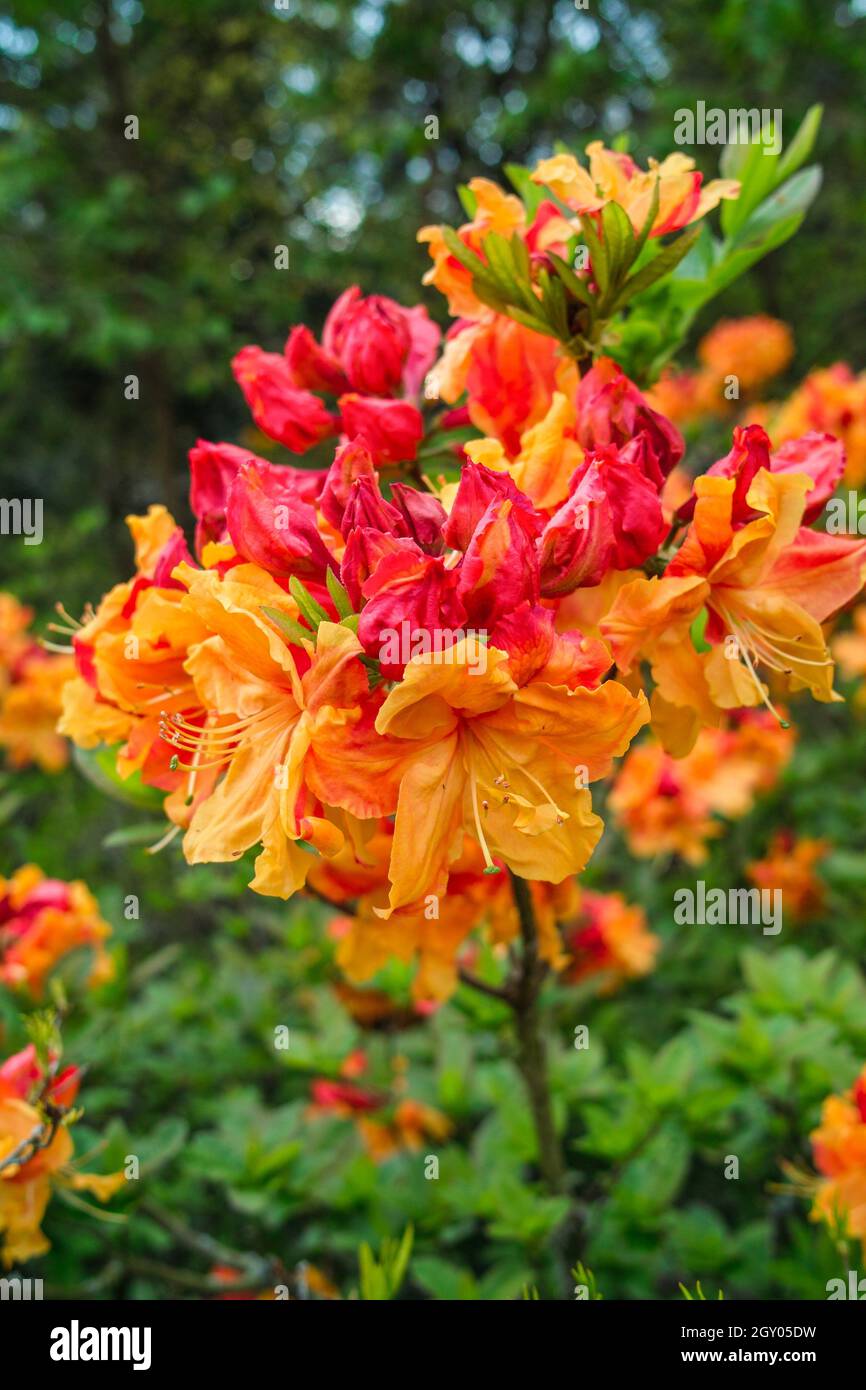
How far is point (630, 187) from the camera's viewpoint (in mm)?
1062

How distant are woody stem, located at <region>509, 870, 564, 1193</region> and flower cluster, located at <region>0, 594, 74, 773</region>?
1674 millimetres

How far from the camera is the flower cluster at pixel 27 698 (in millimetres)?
2770

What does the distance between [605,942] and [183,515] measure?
410cm

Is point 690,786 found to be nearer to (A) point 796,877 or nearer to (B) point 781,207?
(A) point 796,877

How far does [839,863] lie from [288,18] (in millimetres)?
5118

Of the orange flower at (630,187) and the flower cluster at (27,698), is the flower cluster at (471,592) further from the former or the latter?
the flower cluster at (27,698)

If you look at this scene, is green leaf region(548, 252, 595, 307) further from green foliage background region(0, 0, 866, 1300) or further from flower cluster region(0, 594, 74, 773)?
flower cluster region(0, 594, 74, 773)

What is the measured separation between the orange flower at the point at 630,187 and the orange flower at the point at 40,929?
49.7 inches

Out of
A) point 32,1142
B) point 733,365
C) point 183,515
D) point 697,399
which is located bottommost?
point 32,1142

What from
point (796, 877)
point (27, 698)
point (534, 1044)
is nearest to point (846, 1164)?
point (534, 1044)

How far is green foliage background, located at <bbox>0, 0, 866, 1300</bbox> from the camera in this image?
1670 millimetres

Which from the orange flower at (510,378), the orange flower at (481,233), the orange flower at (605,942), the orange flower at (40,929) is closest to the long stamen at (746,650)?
the orange flower at (510,378)

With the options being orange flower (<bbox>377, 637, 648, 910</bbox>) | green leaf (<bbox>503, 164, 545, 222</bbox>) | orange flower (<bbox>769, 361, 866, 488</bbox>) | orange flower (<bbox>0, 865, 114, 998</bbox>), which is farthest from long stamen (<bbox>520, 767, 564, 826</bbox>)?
orange flower (<bbox>769, 361, 866, 488</bbox>)
